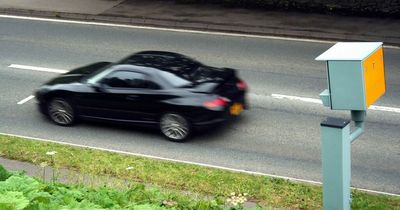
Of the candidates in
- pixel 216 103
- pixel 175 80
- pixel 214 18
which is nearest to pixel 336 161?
pixel 216 103

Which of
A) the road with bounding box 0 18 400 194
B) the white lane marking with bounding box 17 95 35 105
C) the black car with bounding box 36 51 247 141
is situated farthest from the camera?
the white lane marking with bounding box 17 95 35 105

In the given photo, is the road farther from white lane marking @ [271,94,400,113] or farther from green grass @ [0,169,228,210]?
green grass @ [0,169,228,210]

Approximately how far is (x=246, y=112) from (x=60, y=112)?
3.87 m

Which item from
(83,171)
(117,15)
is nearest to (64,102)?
(83,171)

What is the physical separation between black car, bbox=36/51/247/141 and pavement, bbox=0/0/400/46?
22.8 feet

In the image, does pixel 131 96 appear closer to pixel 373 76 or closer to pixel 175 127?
pixel 175 127

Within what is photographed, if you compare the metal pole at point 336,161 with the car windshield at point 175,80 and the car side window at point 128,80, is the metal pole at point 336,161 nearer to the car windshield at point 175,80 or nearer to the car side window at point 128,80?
the car windshield at point 175,80

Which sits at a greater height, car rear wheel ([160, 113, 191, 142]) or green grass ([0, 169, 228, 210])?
green grass ([0, 169, 228, 210])

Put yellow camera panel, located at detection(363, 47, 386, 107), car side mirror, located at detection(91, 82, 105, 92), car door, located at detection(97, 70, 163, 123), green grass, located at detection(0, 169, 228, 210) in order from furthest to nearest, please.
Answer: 1. car side mirror, located at detection(91, 82, 105, 92)
2. car door, located at detection(97, 70, 163, 123)
3. yellow camera panel, located at detection(363, 47, 386, 107)
4. green grass, located at detection(0, 169, 228, 210)

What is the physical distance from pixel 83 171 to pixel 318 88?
632 centimetres

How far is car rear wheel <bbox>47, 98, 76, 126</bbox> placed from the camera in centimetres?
1313

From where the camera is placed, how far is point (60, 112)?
1320cm

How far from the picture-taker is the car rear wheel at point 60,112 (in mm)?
13133

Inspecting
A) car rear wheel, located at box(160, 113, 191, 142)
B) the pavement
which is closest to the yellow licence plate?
car rear wheel, located at box(160, 113, 191, 142)
